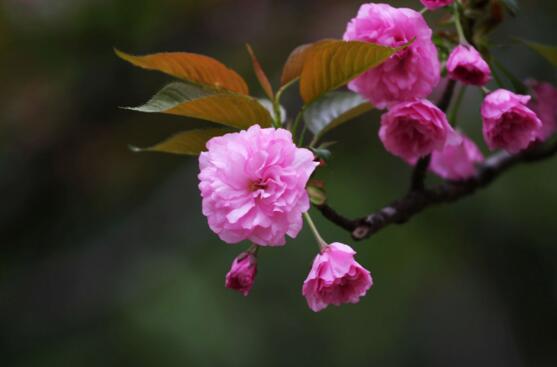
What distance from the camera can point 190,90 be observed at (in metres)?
0.92

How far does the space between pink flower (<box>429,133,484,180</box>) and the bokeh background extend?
1252 millimetres

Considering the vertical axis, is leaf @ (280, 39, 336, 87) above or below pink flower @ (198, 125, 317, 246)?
above

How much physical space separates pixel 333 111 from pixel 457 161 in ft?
1.00

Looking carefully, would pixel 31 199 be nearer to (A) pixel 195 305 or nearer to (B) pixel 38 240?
(B) pixel 38 240

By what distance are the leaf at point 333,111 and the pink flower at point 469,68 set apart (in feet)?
0.48

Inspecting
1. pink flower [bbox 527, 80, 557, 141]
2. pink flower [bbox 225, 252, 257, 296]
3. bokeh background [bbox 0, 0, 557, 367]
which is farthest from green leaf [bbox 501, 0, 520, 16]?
bokeh background [bbox 0, 0, 557, 367]

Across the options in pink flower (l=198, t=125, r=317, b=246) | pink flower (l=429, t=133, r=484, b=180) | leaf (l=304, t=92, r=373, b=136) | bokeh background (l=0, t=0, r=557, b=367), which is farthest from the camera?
bokeh background (l=0, t=0, r=557, b=367)

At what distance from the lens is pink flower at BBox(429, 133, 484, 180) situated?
1284 mm

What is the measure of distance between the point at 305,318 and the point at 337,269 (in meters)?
2.18

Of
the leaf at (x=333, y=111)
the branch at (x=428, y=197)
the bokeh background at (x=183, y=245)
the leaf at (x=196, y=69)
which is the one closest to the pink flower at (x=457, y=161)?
the branch at (x=428, y=197)

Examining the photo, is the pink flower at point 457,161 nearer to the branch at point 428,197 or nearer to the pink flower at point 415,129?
the branch at point 428,197

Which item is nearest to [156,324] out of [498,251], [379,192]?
[379,192]

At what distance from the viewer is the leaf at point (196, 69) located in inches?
35.9

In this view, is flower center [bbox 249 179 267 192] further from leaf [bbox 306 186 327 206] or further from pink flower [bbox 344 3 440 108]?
pink flower [bbox 344 3 440 108]
